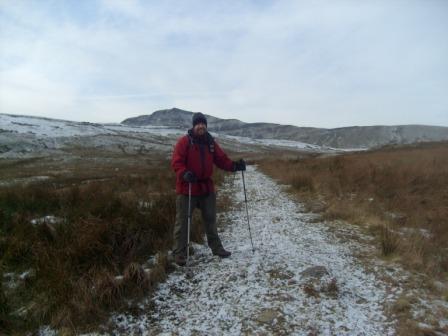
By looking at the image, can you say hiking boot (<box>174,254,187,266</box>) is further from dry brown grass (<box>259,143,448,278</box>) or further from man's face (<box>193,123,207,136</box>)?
dry brown grass (<box>259,143,448,278</box>)

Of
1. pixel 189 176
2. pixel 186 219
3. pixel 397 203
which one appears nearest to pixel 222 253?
pixel 186 219

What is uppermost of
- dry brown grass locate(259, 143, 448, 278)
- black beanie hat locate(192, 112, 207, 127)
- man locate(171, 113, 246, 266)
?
black beanie hat locate(192, 112, 207, 127)

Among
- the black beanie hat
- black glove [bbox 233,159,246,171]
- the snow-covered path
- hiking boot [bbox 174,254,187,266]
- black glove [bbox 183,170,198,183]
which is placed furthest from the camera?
black glove [bbox 233,159,246,171]

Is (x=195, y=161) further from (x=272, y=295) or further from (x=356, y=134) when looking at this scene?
(x=356, y=134)

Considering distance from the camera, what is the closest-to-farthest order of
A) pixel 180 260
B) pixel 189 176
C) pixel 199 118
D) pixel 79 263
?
pixel 79 263, pixel 189 176, pixel 180 260, pixel 199 118

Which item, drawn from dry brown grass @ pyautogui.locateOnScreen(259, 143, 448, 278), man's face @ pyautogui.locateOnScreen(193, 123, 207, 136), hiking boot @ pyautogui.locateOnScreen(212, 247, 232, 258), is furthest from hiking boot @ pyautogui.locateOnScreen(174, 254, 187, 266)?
dry brown grass @ pyautogui.locateOnScreen(259, 143, 448, 278)

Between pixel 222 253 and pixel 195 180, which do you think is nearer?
pixel 195 180

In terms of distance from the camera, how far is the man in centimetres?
588

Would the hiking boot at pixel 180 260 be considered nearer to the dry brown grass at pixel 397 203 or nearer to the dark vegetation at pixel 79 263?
the dark vegetation at pixel 79 263

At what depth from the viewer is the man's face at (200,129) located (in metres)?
5.91

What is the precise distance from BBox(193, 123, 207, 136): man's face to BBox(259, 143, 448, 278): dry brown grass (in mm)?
4009

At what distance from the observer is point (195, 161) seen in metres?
5.97

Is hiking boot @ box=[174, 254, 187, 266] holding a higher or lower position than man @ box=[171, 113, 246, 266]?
lower

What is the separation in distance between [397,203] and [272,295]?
6.56 metres
